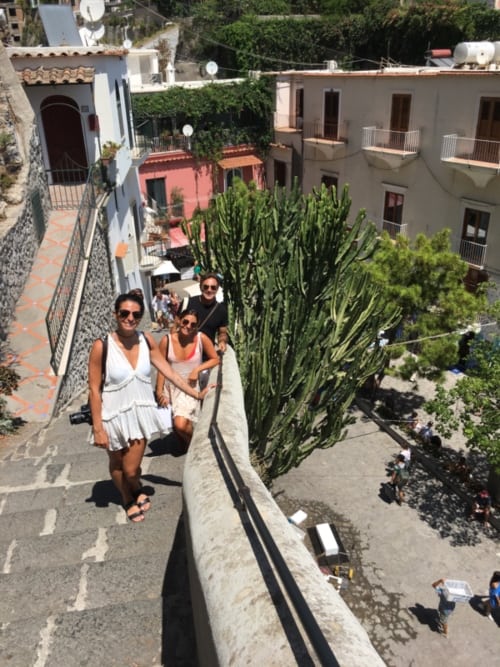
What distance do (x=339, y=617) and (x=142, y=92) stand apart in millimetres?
28627

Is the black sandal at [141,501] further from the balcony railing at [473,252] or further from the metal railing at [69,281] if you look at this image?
the balcony railing at [473,252]

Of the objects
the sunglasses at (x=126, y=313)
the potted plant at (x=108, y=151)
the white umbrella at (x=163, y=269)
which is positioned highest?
the sunglasses at (x=126, y=313)

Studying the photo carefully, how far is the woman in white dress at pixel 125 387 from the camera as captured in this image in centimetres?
422

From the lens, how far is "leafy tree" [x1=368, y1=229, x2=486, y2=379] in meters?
13.7

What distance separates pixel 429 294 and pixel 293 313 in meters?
5.91

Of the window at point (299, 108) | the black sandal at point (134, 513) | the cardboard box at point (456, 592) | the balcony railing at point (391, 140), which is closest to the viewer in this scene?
the black sandal at point (134, 513)

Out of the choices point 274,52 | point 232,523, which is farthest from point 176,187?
point 232,523

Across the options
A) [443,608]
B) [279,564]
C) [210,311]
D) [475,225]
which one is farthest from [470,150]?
[279,564]

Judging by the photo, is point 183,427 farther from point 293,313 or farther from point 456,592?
point 456,592

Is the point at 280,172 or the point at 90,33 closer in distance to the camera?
the point at 90,33

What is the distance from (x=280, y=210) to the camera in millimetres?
12680

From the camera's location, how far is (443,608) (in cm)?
918

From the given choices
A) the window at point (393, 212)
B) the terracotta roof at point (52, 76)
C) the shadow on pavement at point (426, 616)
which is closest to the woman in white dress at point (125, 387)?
the shadow on pavement at point (426, 616)

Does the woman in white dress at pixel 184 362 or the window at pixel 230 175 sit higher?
the woman in white dress at pixel 184 362
